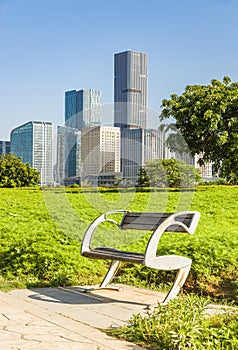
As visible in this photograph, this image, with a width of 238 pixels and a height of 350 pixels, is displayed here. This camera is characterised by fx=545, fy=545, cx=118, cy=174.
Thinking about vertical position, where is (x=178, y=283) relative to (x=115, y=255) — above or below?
below

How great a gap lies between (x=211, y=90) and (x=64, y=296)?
2033 cm

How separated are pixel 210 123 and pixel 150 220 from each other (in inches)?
703

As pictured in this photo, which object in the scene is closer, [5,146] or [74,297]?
[74,297]

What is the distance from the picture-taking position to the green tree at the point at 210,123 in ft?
78.0

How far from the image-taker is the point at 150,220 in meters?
6.20

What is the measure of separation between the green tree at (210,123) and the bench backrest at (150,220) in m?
16.7

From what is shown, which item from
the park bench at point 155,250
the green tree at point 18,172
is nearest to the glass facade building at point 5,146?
the green tree at point 18,172

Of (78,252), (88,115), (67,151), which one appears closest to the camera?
(78,252)

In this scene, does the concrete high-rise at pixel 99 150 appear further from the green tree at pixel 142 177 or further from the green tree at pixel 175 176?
the green tree at pixel 175 176

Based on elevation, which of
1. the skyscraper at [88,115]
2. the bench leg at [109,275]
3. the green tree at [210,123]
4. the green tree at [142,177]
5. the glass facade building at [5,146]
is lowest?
the bench leg at [109,275]

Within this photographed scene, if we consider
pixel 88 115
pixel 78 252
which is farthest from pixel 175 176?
pixel 78 252

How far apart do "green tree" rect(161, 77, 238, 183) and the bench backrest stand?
16.7 m

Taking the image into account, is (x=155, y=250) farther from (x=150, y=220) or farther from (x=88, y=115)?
(x=88, y=115)

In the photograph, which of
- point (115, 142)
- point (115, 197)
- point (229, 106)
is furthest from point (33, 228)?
point (229, 106)
